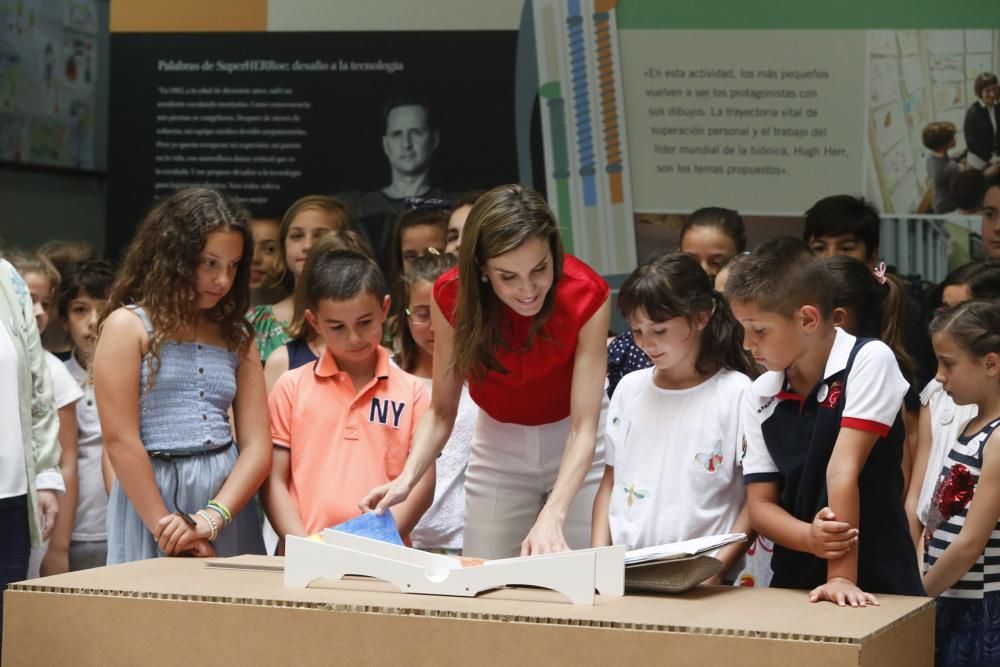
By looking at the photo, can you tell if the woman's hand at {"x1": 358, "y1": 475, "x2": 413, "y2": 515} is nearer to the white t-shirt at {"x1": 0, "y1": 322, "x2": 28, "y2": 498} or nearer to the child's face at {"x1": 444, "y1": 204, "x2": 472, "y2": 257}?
the white t-shirt at {"x1": 0, "y1": 322, "x2": 28, "y2": 498}

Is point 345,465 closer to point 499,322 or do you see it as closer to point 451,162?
point 499,322

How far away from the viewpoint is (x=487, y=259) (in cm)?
290

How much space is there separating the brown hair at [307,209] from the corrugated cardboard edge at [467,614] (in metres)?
2.42

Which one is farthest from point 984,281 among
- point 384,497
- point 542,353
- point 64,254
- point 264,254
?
point 64,254

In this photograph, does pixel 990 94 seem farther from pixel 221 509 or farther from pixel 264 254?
pixel 221 509

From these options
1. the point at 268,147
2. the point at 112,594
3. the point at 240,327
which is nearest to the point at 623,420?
the point at 240,327

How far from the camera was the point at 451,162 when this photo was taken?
5.32 meters

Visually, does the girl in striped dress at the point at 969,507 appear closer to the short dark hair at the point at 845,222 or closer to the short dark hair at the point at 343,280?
the short dark hair at the point at 845,222

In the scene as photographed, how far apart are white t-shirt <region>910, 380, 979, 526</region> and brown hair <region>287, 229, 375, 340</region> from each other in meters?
1.72

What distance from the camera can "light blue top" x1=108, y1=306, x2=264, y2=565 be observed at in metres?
3.05

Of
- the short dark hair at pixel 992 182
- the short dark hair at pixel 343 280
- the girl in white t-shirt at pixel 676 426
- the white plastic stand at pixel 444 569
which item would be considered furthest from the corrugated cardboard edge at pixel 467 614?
the short dark hair at pixel 992 182

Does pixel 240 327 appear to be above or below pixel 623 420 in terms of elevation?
above

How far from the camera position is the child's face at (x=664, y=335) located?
9.70ft

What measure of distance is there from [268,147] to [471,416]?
2.17 meters
